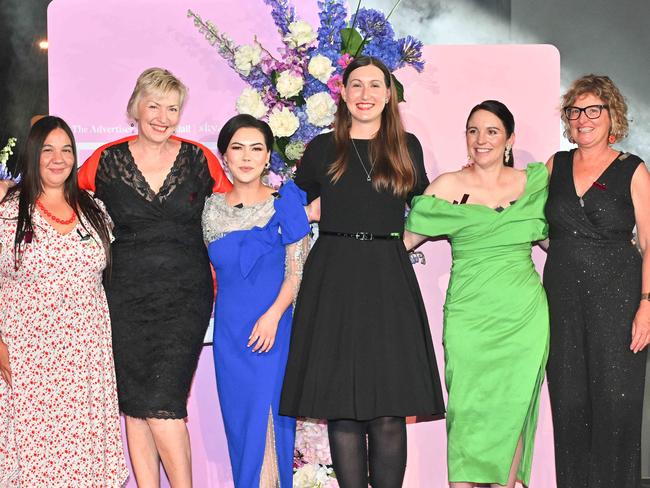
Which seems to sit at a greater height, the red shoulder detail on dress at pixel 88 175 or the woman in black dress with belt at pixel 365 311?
the red shoulder detail on dress at pixel 88 175

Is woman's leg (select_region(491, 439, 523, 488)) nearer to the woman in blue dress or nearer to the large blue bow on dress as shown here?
the woman in blue dress

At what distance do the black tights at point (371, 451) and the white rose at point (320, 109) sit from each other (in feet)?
4.19

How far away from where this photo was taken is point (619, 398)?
3311 mm

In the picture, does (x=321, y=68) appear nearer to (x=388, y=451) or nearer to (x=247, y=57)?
(x=247, y=57)

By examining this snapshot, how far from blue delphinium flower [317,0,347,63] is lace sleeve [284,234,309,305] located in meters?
0.87

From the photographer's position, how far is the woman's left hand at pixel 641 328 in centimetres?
326

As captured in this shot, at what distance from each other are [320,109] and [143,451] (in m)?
1.60

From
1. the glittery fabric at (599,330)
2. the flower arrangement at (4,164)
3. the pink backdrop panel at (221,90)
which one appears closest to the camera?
the glittery fabric at (599,330)

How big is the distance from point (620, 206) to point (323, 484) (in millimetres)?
1778

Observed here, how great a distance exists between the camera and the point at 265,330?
128 inches

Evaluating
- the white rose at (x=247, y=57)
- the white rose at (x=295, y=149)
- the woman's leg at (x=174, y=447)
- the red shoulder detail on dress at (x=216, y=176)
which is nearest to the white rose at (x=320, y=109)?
the white rose at (x=295, y=149)

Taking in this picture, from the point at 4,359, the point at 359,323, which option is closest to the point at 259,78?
the point at 359,323

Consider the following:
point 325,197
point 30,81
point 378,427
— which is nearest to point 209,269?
point 325,197

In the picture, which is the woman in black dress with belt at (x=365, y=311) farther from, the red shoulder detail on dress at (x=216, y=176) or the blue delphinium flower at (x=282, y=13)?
the blue delphinium flower at (x=282, y=13)
